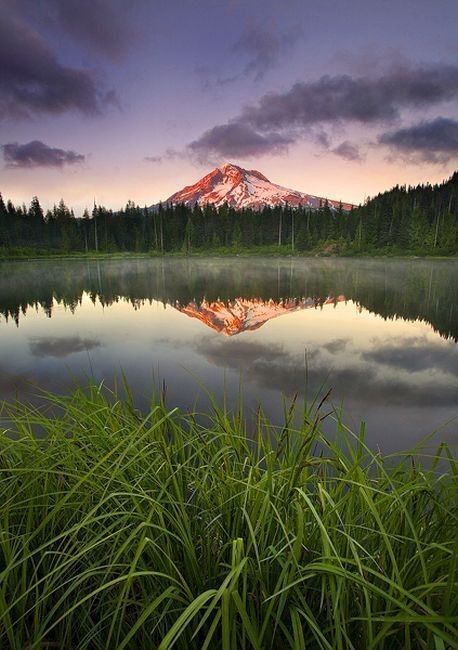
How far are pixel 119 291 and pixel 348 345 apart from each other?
1602 cm

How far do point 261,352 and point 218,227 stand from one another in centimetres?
8860

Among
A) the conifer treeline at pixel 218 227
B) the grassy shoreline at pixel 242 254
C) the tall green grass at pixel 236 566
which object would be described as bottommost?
the grassy shoreline at pixel 242 254

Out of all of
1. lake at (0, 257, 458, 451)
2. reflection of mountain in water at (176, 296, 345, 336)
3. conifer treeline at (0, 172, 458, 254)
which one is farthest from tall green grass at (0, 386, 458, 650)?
conifer treeline at (0, 172, 458, 254)

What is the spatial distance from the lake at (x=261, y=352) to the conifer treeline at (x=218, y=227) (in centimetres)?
6442

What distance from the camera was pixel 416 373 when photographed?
23.0ft

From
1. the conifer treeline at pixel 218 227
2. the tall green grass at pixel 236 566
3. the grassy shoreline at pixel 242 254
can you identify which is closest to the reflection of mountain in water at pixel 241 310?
the tall green grass at pixel 236 566

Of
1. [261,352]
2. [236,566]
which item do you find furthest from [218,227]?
[236,566]

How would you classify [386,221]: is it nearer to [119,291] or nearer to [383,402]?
[119,291]

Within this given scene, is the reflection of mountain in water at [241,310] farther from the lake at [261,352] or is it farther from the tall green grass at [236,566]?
the tall green grass at [236,566]

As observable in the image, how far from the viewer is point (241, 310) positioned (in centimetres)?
1472

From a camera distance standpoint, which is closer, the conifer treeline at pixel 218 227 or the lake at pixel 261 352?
the lake at pixel 261 352

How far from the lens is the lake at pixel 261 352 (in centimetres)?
555

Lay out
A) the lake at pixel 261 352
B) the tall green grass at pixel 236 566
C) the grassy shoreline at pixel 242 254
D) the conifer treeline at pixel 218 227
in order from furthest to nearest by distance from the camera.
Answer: the conifer treeline at pixel 218 227
the grassy shoreline at pixel 242 254
the lake at pixel 261 352
the tall green grass at pixel 236 566

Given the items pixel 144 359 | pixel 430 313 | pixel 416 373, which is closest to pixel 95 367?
pixel 144 359
